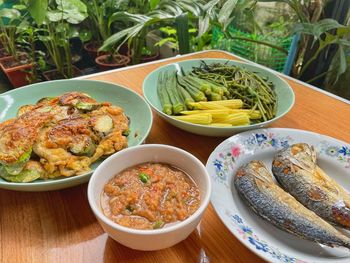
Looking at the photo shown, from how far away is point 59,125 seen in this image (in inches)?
31.8

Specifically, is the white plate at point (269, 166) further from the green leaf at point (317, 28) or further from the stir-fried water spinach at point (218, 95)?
the green leaf at point (317, 28)

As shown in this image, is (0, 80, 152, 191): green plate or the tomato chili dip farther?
(0, 80, 152, 191): green plate

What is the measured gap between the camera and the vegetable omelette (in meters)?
0.70

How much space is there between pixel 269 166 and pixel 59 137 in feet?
1.94

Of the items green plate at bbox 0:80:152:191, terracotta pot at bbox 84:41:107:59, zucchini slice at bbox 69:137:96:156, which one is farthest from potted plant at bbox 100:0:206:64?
terracotta pot at bbox 84:41:107:59

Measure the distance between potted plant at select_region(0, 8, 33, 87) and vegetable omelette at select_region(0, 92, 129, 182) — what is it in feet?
6.67

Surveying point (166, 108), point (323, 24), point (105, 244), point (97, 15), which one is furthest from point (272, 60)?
point (105, 244)

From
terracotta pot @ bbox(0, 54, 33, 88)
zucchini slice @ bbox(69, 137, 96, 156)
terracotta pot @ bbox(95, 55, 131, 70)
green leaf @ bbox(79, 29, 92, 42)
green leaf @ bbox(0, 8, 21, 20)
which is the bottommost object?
terracotta pot @ bbox(0, 54, 33, 88)

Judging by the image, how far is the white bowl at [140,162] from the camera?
0.52 metres

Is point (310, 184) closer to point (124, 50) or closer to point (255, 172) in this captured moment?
point (255, 172)

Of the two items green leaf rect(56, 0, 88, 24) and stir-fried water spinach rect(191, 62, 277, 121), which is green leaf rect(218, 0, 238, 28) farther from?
green leaf rect(56, 0, 88, 24)

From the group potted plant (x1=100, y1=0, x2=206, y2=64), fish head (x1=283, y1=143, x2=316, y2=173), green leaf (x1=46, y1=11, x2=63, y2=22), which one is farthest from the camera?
green leaf (x1=46, y1=11, x2=63, y2=22)

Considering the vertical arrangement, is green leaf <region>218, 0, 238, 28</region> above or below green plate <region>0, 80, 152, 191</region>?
above

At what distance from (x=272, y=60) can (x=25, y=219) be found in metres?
1.77
